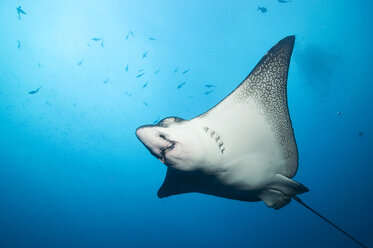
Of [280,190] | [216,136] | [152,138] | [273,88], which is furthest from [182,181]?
[273,88]

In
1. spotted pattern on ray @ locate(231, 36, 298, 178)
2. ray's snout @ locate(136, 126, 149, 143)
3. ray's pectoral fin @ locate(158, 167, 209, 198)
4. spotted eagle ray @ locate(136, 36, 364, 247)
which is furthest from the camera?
ray's pectoral fin @ locate(158, 167, 209, 198)

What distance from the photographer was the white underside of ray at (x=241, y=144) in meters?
2.14

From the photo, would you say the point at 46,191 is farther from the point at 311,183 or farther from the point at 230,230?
the point at 311,183

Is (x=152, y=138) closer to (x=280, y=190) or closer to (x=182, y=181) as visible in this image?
(x=182, y=181)

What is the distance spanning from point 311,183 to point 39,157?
79.0 feet

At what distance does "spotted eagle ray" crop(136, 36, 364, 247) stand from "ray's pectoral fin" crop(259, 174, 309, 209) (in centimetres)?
1

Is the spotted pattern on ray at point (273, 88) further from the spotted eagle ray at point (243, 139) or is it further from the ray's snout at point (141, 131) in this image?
the ray's snout at point (141, 131)

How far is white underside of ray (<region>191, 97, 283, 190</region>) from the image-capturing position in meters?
Result: 2.14

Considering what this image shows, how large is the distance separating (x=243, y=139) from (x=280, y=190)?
3.32 ft

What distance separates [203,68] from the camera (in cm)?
973

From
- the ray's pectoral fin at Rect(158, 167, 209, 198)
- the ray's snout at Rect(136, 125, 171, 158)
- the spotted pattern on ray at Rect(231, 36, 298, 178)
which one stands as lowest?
the ray's pectoral fin at Rect(158, 167, 209, 198)

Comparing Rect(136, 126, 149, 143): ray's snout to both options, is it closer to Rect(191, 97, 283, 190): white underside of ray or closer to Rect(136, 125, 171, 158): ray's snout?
Rect(136, 125, 171, 158): ray's snout

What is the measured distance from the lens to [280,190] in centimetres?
272

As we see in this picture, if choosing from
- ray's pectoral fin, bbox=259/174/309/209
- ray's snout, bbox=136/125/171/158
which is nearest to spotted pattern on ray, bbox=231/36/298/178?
ray's pectoral fin, bbox=259/174/309/209
